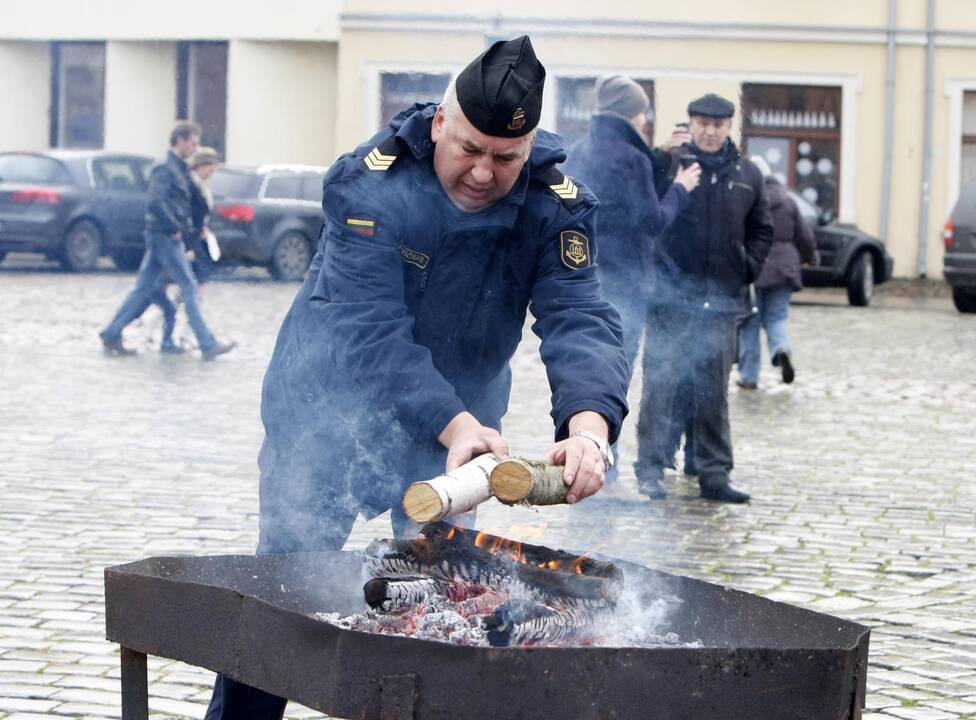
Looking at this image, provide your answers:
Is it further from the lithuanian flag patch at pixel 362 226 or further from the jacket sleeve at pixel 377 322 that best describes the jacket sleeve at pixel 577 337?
the lithuanian flag patch at pixel 362 226

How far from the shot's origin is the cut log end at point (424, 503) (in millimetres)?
3287

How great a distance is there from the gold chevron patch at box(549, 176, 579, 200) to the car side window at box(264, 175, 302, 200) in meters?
18.7

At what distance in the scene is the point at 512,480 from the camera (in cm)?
336

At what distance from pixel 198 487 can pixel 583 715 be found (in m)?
5.69

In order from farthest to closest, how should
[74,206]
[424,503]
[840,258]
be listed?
[74,206]
[840,258]
[424,503]

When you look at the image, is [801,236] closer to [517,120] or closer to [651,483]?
[651,483]

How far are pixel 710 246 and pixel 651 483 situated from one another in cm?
130

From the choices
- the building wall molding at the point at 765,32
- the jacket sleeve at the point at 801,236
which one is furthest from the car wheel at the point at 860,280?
the jacket sleeve at the point at 801,236

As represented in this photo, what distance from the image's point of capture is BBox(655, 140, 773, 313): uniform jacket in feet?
29.5

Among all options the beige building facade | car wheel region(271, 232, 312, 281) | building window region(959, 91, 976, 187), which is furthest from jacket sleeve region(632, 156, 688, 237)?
building window region(959, 91, 976, 187)

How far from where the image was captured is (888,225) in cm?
2717

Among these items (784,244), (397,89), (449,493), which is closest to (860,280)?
(397,89)

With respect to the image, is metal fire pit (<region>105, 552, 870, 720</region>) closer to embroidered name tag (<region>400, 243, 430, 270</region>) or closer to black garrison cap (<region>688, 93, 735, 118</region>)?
embroidered name tag (<region>400, 243, 430, 270</region>)

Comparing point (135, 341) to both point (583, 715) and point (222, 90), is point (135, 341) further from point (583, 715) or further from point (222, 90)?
point (222, 90)
